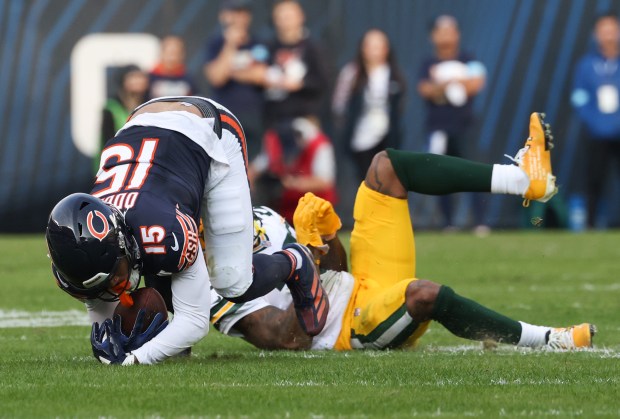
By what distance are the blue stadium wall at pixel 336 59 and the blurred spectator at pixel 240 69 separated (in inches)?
38.0

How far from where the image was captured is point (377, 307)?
6.10 meters

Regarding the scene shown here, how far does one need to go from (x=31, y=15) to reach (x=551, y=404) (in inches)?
500

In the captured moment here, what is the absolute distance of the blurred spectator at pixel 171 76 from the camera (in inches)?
581

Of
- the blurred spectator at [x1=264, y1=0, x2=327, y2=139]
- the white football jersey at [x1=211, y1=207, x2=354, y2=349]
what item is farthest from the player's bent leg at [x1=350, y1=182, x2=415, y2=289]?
the blurred spectator at [x1=264, y1=0, x2=327, y2=139]

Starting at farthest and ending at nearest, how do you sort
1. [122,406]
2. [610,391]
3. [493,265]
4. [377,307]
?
[493,265], [377,307], [610,391], [122,406]

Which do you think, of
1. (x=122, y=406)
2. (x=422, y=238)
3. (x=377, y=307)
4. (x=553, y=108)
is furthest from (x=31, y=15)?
(x=122, y=406)

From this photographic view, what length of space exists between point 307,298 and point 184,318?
840mm

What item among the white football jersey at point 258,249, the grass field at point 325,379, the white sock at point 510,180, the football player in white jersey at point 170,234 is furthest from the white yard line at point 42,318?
the white sock at point 510,180

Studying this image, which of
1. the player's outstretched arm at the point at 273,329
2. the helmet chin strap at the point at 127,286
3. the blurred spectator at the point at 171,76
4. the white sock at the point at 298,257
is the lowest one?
the blurred spectator at the point at 171,76

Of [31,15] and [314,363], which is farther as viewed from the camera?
[31,15]

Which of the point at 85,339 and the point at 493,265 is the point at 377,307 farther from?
the point at 493,265

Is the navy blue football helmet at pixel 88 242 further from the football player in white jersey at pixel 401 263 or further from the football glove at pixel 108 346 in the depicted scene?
the football player in white jersey at pixel 401 263

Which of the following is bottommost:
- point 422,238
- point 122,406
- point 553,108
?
point 422,238

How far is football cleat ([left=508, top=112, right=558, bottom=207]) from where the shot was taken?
618 centimetres
